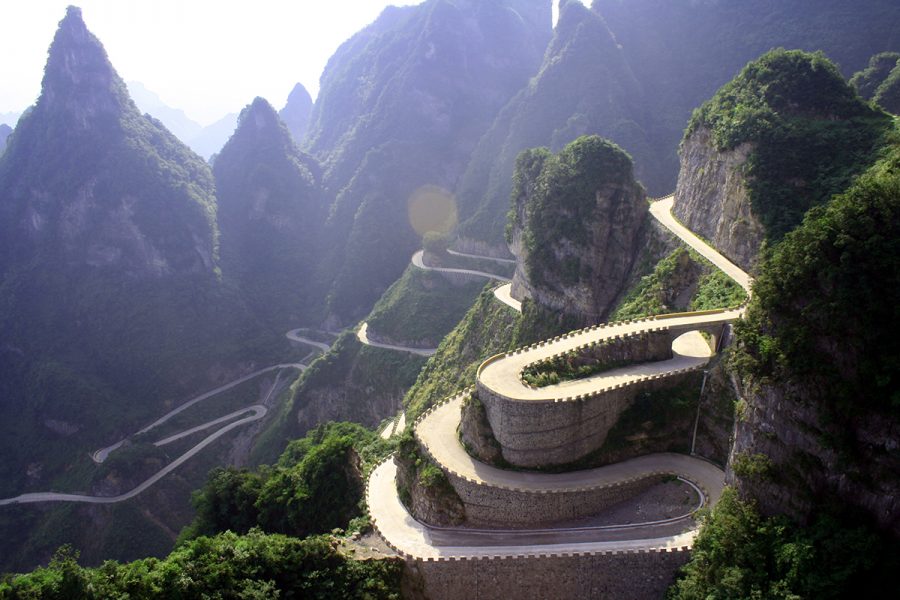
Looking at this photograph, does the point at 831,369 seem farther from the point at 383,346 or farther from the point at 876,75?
the point at 383,346

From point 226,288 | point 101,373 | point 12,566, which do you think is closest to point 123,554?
point 12,566

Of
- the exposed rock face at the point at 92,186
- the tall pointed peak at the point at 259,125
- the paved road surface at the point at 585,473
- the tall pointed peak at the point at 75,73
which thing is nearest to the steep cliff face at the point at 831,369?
the paved road surface at the point at 585,473

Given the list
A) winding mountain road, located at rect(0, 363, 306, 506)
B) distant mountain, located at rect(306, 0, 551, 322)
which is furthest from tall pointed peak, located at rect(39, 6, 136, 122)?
winding mountain road, located at rect(0, 363, 306, 506)

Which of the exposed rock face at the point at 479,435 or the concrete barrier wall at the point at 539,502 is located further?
the exposed rock face at the point at 479,435

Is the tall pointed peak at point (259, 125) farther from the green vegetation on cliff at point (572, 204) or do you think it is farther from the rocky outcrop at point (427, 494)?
the rocky outcrop at point (427, 494)

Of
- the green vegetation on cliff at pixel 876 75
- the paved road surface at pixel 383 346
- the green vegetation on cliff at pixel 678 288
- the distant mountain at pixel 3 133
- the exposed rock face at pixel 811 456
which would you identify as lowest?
the paved road surface at pixel 383 346

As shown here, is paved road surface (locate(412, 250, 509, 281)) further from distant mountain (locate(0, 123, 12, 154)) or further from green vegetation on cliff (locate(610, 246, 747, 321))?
distant mountain (locate(0, 123, 12, 154))
